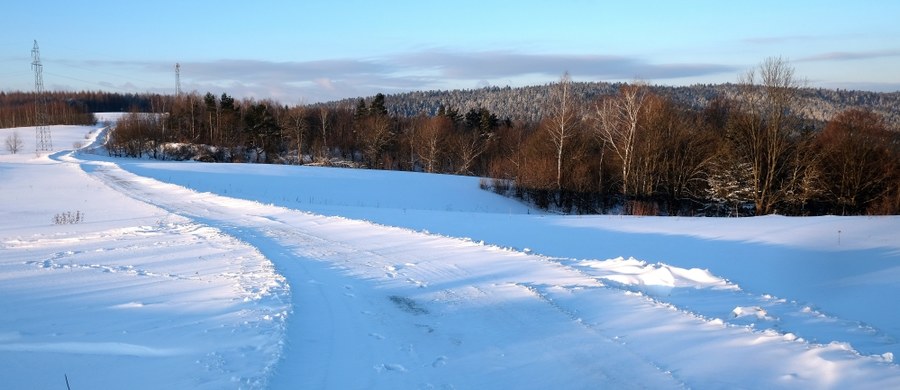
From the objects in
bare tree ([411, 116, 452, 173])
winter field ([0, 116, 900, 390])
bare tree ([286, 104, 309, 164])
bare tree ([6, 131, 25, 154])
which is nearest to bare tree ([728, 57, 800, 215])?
winter field ([0, 116, 900, 390])

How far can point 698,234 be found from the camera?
14.5 m

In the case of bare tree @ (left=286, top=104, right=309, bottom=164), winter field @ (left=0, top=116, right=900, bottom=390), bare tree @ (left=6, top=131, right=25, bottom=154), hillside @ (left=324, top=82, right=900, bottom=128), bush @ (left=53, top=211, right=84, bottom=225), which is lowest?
bush @ (left=53, top=211, right=84, bottom=225)

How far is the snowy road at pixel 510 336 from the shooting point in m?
4.91

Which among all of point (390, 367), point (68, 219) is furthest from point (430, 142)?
point (390, 367)

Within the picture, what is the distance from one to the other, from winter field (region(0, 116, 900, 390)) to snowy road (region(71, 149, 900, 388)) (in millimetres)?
30

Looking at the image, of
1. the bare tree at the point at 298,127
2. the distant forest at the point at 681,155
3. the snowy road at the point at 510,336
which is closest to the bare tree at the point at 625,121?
the distant forest at the point at 681,155

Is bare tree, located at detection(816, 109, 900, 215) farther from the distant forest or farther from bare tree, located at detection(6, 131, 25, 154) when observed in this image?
bare tree, located at detection(6, 131, 25, 154)

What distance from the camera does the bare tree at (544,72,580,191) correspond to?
3728 cm

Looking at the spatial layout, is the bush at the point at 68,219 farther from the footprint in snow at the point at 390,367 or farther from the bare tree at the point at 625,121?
the bare tree at the point at 625,121

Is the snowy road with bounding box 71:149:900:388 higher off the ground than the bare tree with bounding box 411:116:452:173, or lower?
lower

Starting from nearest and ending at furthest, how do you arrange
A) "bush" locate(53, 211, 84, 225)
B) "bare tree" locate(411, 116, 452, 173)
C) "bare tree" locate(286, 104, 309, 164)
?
"bush" locate(53, 211, 84, 225) → "bare tree" locate(411, 116, 452, 173) → "bare tree" locate(286, 104, 309, 164)

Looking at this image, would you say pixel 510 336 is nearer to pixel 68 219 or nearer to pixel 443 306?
pixel 443 306

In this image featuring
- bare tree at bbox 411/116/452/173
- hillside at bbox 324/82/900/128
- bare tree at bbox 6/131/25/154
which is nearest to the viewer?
bare tree at bbox 411/116/452/173

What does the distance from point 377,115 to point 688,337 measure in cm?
6274
